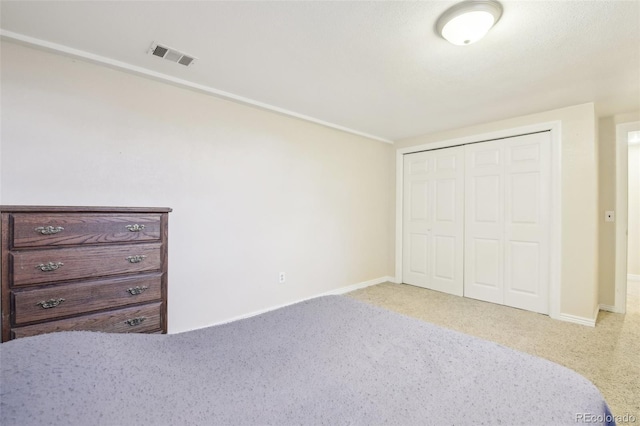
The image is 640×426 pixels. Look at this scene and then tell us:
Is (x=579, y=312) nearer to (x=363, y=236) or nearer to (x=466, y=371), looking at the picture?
(x=363, y=236)

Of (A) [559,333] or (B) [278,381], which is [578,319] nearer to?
(A) [559,333]

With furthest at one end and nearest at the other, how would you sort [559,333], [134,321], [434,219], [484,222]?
[434,219]
[484,222]
[559,333]
[134,321]

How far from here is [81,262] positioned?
5.35 ft

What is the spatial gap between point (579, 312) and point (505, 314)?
67 cm

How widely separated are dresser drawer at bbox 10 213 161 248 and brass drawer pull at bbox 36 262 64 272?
4.3 inches

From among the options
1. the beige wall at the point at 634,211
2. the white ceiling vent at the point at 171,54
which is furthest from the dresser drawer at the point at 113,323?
the beige wall at the point at 634,211

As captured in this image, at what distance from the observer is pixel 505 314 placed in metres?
3.09

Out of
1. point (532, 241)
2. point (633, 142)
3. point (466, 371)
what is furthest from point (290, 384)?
point (633, 142)

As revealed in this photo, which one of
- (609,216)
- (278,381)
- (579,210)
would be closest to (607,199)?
(609,216)

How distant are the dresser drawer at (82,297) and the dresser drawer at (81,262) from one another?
0.18ft

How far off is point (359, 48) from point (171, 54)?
1399 mm

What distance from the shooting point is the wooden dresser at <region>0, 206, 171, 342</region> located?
1.46 metres

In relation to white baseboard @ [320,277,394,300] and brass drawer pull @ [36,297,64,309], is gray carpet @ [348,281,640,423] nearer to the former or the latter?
white baseboard @ [320,277,394,300]

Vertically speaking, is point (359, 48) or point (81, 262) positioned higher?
point (359, 48)
